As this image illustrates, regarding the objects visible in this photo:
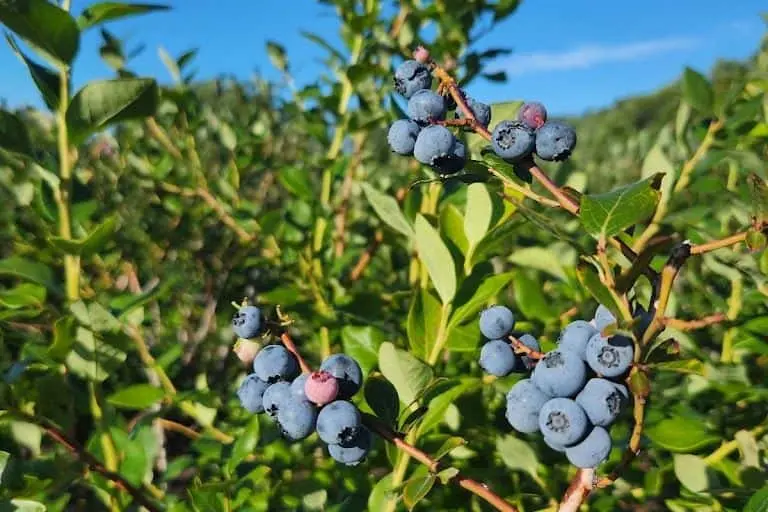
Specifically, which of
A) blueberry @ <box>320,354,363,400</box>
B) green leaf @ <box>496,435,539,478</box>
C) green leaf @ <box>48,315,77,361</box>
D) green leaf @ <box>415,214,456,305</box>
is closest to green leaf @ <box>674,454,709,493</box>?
green leaf @ <box>496,435,539,478</box>

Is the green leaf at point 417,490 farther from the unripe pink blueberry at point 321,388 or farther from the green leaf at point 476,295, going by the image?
the green leaf at point 476,295

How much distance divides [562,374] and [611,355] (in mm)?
68

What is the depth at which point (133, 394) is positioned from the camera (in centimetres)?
166

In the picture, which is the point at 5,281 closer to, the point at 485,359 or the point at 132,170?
the point at 132,170

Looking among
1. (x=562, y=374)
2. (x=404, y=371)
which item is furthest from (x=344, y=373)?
(x=562, y=374)

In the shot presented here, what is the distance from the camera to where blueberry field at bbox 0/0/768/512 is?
35.9 inches

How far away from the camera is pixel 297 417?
96cm

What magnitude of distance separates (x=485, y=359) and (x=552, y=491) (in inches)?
33.8

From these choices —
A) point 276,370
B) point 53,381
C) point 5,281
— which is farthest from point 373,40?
point 5,281

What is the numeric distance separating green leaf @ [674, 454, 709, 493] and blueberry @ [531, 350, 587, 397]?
2.85 feet

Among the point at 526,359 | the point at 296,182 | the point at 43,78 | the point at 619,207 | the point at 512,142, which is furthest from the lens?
the point at 296,182

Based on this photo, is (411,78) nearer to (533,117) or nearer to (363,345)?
(533,117)

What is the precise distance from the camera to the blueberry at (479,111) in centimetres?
107

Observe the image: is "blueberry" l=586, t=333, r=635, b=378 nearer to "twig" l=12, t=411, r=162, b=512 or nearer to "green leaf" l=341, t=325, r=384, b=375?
"green leaf" l=341, t=325, r=384, b=375
